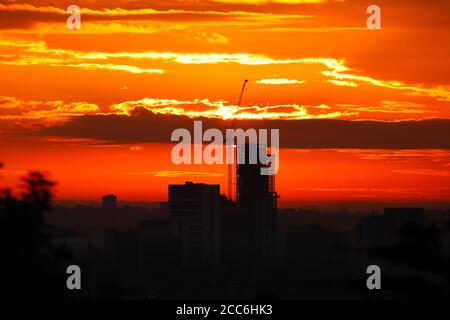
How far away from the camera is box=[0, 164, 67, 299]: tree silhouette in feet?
98.5

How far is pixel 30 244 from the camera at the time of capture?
1207 inches

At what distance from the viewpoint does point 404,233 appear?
22.0 meters

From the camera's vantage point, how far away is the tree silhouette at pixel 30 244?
98.5ft
